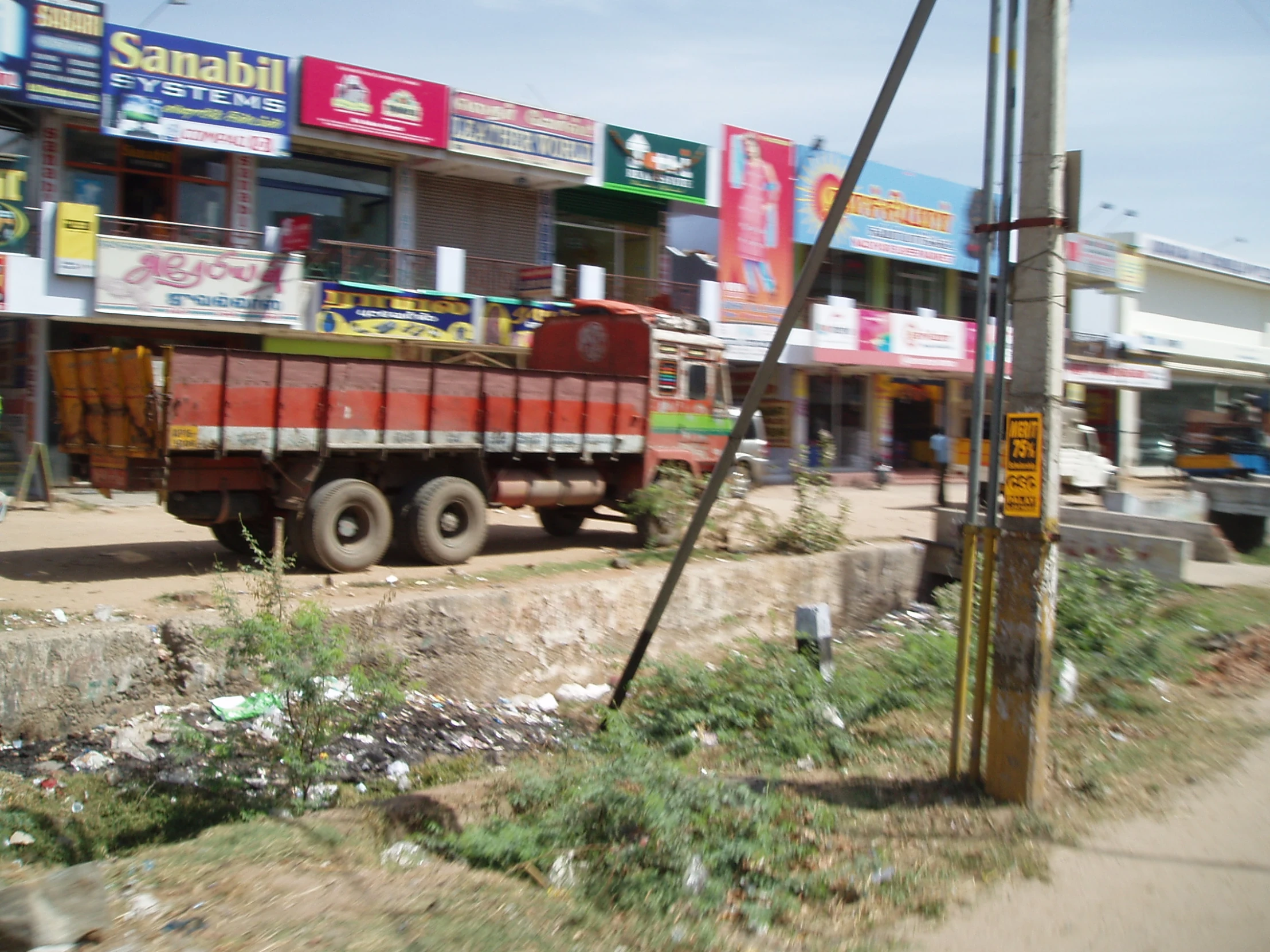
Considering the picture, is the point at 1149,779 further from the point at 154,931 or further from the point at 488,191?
the point at 488,191

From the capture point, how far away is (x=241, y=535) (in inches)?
418

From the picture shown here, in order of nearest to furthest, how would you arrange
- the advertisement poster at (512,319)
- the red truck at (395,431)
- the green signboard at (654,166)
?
the red truck at (395,431), the advertisement poster at (512,319), the green signboard at (654,166)

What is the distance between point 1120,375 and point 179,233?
29.7 metres

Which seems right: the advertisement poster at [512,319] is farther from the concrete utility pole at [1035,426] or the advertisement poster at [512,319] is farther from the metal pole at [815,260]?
the concrete utility pole at [1035,426]

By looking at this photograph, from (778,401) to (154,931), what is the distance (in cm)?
2405

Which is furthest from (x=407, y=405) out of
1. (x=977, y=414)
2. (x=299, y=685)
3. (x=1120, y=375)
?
(x=1120, y=375)

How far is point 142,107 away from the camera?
652 inches

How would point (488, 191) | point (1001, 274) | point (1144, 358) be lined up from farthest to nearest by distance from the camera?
1. point (1144, 358)
2. point (488, 191)
3. point (1001, 274)

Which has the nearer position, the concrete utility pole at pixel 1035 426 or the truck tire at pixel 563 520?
the concrete utility pole at pixel 1035 426

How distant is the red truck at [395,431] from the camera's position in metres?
9.20

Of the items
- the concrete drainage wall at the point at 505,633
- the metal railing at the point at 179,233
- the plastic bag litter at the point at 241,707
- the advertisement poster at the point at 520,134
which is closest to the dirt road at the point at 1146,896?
the plastic bag litter at the point at 241,707

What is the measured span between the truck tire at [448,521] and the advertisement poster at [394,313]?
26.7 feet

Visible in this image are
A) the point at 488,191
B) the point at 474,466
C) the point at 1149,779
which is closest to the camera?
the point at 1149,779

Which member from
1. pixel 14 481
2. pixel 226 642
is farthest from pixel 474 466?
pixel 14 481
